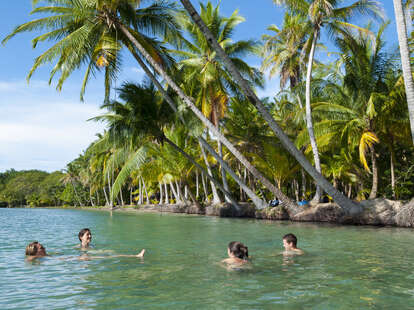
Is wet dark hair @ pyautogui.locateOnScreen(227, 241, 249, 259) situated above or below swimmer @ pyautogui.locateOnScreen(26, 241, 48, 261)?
above

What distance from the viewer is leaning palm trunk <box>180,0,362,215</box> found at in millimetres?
13016

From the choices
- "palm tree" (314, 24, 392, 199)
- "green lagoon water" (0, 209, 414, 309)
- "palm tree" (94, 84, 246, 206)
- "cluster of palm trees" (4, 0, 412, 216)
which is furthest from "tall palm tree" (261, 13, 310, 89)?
"green lagoon water" (0, 209, 414, 309)

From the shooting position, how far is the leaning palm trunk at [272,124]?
13.0 metres

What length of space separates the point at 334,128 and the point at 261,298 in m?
16.4

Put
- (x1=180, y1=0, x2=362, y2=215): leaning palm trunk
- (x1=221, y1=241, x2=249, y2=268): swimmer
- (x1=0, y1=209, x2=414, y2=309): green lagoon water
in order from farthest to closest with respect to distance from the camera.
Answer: (x1=180, y1=0, x2=362, y2=215): leaning palm trunk → (x1=221, y1=241, x2=249, y2=268): swimmer → (x1=0, y1=209, x2=414, y2=309): green lagoon water

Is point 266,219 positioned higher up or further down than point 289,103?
further down

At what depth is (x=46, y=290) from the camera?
5555mm

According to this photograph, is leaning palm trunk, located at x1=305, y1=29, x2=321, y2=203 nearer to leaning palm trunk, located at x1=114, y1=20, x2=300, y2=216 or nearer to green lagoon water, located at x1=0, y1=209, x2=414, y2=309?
leaning palm trunk, located at x1=114, y1=20, x2=300, y2=216

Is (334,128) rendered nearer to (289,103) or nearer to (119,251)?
A: (289,103)

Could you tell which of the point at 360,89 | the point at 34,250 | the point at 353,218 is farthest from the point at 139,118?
the point at 34,250

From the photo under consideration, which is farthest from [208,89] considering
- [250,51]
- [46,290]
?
[46,290]

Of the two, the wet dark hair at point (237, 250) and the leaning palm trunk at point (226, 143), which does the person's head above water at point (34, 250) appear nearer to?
the wet dark hair at point (237, 250)

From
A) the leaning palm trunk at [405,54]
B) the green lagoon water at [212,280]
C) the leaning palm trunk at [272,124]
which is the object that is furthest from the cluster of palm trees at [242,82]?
the green lagoon water at [212,280]

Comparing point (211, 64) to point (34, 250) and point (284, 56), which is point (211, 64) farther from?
point (34, 250)
